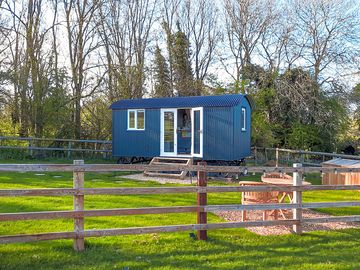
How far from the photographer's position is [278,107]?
22141mm

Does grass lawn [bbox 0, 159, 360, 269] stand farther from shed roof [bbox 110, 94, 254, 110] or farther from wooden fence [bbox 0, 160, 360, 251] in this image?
shed roof [bbox 110, 94, 254, 110]

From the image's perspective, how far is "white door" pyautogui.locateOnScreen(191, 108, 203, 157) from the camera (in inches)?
554

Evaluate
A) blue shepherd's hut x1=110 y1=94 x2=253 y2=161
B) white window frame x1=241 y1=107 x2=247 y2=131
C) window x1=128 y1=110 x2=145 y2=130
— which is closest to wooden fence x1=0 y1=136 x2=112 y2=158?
blue shepherd's hut x1=110 y1=94 x2=253 y2=161

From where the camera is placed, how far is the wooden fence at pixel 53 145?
17.2 meters

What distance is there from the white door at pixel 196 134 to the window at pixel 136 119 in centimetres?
228

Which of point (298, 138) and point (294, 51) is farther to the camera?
point (294, 51)

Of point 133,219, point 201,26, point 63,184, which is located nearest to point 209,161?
point 63,184

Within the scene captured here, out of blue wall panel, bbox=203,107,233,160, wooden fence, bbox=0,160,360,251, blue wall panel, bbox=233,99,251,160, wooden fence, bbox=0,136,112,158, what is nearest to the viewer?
wooden fence, bbox=0,160,360,251

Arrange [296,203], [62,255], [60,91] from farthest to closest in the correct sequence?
[60,91] < [296,203] < [62,255]

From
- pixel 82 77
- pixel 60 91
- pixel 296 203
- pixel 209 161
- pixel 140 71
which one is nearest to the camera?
pixel 296 203

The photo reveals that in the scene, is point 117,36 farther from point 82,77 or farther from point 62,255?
point 62,255

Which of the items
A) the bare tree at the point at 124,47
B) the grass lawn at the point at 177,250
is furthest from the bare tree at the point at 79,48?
the grass lawn at the point at 177,250

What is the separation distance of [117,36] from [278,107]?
10.9m

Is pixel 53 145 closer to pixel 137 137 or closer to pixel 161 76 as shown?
pixel 137 137
